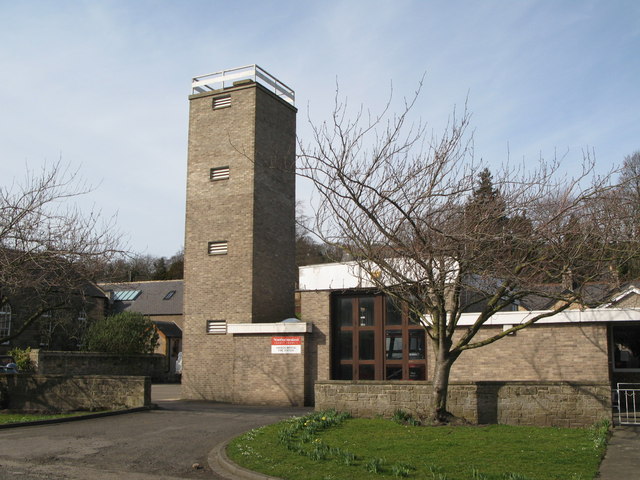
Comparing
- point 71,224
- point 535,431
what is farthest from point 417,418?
point 71,224

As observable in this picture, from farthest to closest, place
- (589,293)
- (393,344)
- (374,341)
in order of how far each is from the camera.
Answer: (374,341) → (393,344) → (589,293)

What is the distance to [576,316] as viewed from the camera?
1788 centimetres

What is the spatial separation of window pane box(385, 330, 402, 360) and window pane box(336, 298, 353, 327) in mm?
1449

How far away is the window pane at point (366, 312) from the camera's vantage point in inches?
841

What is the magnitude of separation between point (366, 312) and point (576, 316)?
6699mm

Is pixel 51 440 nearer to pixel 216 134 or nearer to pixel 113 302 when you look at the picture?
pixel 216 134

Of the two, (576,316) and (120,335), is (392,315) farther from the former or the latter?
(120,335)

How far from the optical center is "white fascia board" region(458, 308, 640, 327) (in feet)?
57.1

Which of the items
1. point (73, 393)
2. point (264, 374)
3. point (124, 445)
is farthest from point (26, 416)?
point (264, 374)

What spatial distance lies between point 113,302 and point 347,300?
3314 cm

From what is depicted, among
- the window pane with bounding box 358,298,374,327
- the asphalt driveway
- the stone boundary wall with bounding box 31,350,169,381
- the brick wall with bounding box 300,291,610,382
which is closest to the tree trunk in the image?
the asphalt driveway

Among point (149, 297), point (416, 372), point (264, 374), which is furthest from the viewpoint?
point (149, 297)

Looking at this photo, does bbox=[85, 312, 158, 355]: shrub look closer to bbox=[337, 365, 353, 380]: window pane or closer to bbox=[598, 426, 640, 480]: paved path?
bbox=[337, 365, 353, 380]: window pane

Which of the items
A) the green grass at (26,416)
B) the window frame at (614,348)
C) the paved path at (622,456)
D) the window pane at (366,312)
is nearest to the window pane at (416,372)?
the window pane at (366,312)
